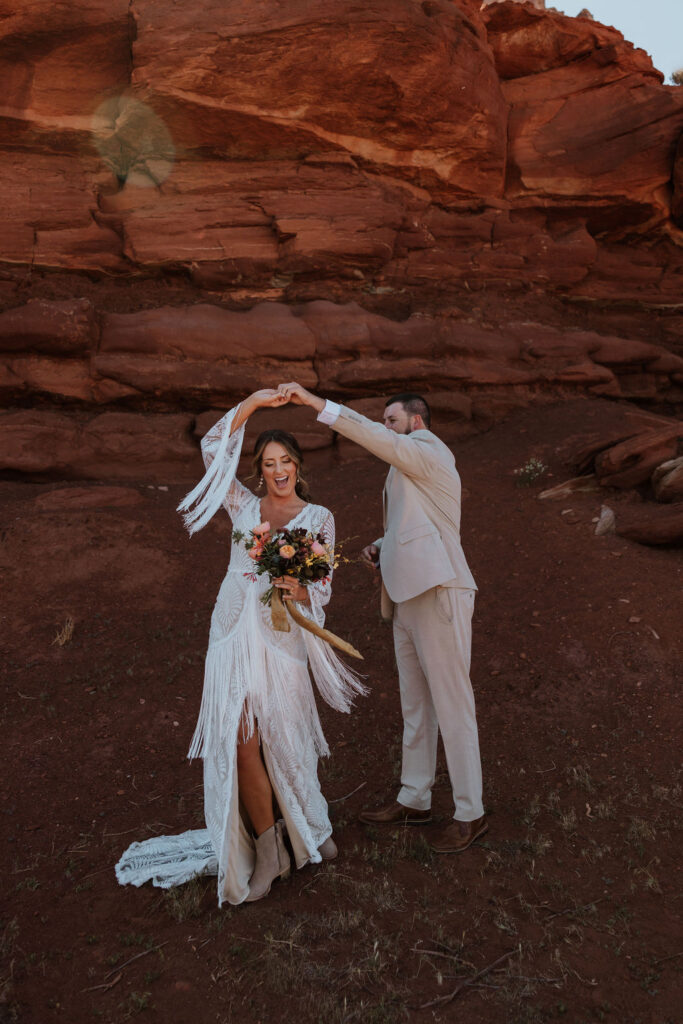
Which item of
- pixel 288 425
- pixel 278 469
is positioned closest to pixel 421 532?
pixel 278 469

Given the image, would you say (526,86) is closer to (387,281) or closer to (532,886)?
(387,281)

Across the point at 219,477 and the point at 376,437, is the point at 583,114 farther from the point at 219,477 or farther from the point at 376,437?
the point at 219,477

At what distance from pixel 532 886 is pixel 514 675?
2834mm

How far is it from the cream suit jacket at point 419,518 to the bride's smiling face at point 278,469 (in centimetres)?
43

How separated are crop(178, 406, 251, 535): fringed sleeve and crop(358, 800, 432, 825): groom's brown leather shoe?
2.09m

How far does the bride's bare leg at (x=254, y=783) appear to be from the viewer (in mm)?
4086

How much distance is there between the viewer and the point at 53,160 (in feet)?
40.0

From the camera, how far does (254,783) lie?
4113mm

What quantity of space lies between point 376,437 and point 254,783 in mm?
1900

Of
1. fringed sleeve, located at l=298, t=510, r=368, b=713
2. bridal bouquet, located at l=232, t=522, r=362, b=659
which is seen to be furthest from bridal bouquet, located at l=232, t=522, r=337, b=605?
fringed sleeve, located at l=298, t=510, r=368, b=713

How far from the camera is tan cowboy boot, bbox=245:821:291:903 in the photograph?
13.5 feet

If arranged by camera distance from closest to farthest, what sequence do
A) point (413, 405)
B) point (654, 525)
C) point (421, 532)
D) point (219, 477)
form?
point (219, 477) < point (421, 532) < point (413, 405) < point (654, 525)

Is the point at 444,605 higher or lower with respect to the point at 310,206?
lower

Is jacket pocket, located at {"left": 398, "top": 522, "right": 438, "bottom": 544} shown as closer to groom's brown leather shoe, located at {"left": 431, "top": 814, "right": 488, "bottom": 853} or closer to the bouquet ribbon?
the bouquet ribbon
